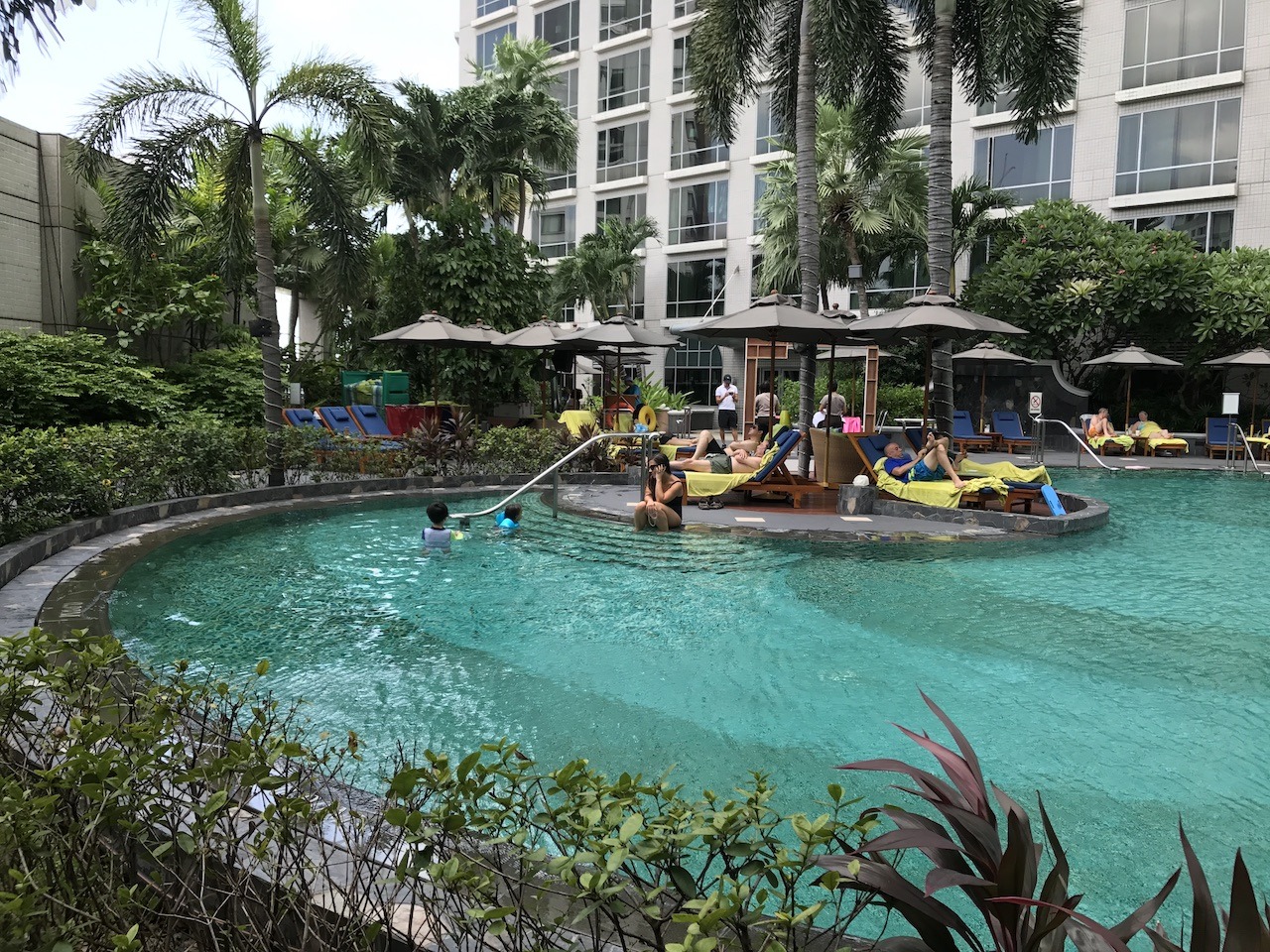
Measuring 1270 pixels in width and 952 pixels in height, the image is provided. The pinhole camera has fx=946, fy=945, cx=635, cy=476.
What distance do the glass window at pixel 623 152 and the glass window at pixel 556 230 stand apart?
2.36 m

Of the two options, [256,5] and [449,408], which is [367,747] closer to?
[256,5]

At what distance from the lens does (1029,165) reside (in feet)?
94.9

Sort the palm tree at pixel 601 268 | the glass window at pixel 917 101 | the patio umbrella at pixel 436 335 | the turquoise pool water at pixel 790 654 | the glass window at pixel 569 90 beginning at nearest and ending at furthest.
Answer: the turquoise pool water at pixel 790 654, the patio umbrella at pixel 436 335, the glass window at pixel 917 101, the palm tree at pixel 601 268, the glass window at pixel 569 90

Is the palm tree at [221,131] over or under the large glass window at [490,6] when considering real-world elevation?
under

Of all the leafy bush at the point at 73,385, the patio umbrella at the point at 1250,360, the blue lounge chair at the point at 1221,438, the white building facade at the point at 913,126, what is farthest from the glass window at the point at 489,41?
the blue lounge chair at the point at 1221,438

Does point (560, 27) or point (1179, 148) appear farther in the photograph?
point (560, 27)

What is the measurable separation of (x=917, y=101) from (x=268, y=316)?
2476 cm

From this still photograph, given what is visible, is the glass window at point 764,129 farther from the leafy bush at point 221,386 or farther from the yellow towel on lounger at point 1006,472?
the yellow towel on lounger at point 1006,472

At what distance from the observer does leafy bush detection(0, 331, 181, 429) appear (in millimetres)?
13898

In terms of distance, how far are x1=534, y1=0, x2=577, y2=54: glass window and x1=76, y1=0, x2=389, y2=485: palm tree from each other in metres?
29.2

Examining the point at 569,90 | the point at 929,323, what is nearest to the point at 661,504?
the point at 929,323

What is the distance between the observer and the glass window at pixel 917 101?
3047cm

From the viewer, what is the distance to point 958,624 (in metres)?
6.60

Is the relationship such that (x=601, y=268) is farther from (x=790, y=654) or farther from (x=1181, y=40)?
(x=790, y=654)
